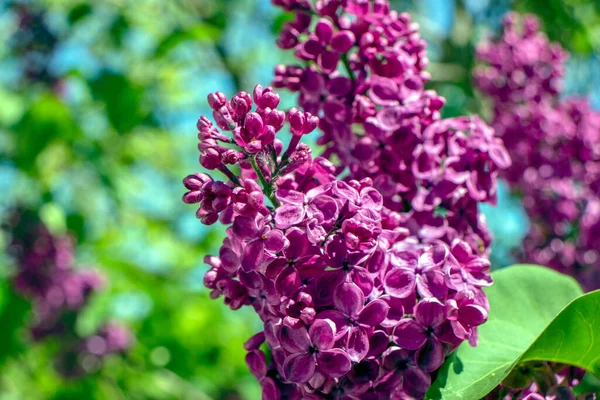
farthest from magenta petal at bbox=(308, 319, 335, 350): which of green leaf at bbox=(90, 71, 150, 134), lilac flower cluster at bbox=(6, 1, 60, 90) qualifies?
lilac flower cluster at bbox=(6, 1, 60, 90)

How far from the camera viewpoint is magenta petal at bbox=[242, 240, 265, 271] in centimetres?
114

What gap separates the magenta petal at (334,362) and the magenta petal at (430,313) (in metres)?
0.16

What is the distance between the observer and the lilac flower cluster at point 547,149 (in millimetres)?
2752

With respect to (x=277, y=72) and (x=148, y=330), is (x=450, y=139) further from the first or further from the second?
(x=148, y=330)

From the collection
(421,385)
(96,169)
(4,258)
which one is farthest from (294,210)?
(4,258)

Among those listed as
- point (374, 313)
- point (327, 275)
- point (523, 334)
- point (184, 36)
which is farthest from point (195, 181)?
point (184, 36)

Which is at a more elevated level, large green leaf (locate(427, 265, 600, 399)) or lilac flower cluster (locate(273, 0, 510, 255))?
lilac flower cluster (locate(273, 0, 510, 255))

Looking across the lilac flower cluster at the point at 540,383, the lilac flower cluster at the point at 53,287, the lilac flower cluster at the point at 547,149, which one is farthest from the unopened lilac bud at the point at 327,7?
the lilac flower cluster at the point at 53,287

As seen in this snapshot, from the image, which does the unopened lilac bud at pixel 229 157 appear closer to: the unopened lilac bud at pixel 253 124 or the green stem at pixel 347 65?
the unopened lilac bud at pixel 253 124

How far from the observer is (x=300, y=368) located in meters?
1.14

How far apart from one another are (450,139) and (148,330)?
2821 mm

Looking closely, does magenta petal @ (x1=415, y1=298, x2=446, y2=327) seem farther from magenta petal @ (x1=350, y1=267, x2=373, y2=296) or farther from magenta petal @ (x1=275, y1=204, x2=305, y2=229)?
magenta petal @ (x1=275, y1=204, x2=305, y2=229)

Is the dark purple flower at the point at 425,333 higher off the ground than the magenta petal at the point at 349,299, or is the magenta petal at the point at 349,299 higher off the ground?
the magenta petal at the point at 349,299

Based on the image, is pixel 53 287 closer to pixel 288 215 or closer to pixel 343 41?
pixel 343 41
